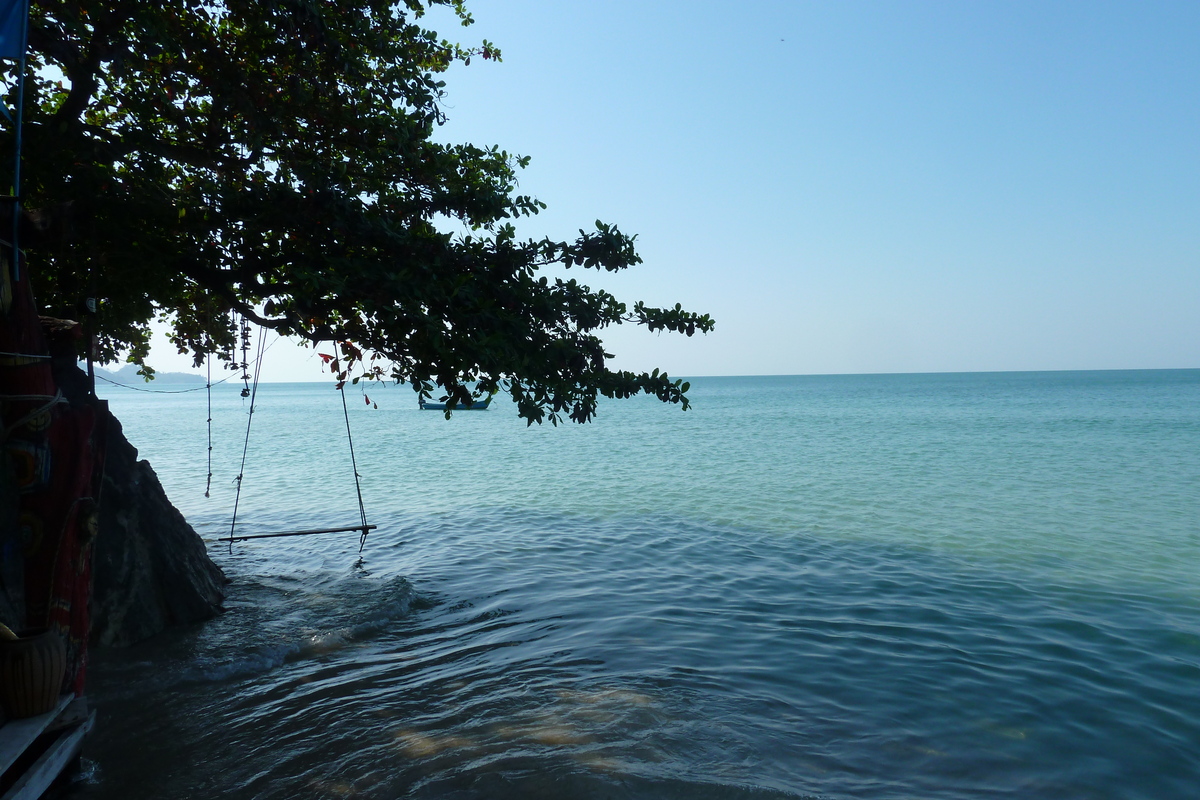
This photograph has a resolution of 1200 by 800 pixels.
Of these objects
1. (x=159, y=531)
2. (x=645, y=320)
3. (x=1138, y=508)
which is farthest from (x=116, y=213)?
(x=1138, y=508)

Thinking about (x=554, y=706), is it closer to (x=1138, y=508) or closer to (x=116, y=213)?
(x=116, y=213)

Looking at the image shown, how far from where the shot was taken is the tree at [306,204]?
22.1 feet

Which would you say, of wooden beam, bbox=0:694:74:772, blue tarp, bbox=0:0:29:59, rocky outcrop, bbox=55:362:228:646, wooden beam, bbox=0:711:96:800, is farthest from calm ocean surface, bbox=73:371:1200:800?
blue tarp, bbox=0:0:29:59

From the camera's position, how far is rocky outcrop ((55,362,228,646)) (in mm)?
7883

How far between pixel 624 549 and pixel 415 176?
780 cm

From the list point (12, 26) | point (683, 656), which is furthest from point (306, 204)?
point (683, 656)

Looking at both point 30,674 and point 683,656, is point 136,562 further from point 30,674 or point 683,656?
point 683,656

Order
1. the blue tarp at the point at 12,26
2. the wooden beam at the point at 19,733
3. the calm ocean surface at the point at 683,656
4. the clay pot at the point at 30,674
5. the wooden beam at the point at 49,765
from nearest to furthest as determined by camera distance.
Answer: the wooden beam at the point at 19,733 < the wooden beam at the point at 49,765 < the clay pot at the point at 30,674 < the blue tarp at the point at 12,26 < the calm ocean surface at the point at 683,656

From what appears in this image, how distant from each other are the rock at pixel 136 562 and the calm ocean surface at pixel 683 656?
1.11 feet

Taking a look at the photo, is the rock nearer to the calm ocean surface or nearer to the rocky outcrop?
the rocky outcrop

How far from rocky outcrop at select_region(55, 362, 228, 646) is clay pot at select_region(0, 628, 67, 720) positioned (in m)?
3.40

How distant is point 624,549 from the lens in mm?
13547

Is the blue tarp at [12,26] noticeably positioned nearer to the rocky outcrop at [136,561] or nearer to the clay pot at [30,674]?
the rocky outcrop at [136,561]

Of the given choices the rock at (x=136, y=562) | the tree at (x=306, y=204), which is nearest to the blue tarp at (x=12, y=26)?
the tree at (x=306, y=204)
